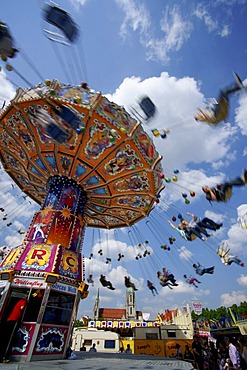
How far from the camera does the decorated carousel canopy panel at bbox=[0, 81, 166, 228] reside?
33.3 ft

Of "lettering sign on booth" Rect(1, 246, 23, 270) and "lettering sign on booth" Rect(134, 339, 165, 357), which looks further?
"lettering sign on booth" Rect(134, 339, 165, 357)

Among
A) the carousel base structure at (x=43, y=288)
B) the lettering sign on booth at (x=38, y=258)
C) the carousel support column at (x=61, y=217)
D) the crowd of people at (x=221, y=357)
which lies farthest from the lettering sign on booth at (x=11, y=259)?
the crowd of people at (x=221, y=357)

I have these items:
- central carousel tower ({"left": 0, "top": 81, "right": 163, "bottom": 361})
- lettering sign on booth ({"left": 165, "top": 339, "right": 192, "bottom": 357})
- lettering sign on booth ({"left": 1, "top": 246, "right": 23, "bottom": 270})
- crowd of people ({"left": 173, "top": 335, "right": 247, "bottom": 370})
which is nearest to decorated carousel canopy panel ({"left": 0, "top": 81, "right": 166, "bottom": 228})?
central carousel tower ({"left": 0, "top": 81, "right": 163, "bottom": 361})

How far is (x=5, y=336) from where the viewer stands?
25.1ft

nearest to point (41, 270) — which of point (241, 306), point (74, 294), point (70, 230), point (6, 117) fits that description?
point (74, 294)

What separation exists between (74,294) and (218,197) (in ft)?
24.1

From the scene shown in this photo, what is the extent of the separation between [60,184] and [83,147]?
253cm

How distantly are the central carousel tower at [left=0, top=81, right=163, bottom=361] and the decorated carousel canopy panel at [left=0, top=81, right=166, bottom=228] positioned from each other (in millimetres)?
46

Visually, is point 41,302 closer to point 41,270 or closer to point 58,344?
point 41,270

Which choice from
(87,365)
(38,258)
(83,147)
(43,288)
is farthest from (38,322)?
(83,147)

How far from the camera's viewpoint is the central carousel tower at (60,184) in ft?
29.1

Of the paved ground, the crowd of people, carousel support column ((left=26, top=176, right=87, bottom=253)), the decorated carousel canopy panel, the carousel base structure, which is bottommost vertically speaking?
the paved ground

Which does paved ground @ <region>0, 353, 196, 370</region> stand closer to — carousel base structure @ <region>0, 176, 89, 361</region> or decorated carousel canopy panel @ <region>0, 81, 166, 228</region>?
carousel base structure @ <region>0, 176, 89, 361</region>

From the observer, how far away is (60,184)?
500 inches
